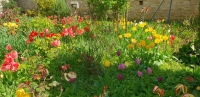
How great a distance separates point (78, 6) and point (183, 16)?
18.5 ft

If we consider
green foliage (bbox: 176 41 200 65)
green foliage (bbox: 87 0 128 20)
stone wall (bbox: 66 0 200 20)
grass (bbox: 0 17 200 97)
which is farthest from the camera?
stone wall (bbox: 66 0 200 20)

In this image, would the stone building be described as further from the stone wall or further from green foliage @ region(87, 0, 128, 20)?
green foliage @ region(87, 0, 128, 20)

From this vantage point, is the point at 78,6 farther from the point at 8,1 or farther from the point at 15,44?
the point at 15,44

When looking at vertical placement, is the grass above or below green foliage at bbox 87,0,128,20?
below

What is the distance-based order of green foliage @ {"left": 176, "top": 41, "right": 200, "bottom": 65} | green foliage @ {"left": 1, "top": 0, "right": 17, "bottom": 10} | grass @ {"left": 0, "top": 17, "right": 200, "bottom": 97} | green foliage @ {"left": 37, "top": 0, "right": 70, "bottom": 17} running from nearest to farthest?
grass @ {"left": 0, "top": 17, "right": 200, "bottom": 97}
green foliage @ {"left": 176, "top": 41, "right": 200, "bottom": 65}
green foliage @ {"left": 37, "top": 0, "right": 70, "bottom": 17}
green foliage @ {"left": 1, "top": 0, "right": 17, "bottom": 10}

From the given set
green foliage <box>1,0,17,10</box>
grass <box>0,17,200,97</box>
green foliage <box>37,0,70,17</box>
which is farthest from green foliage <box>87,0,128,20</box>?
green foliage <box>1,0,17,10</box>

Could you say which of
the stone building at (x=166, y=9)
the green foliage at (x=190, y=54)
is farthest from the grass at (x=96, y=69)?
the stone building at (x=166, y=9)

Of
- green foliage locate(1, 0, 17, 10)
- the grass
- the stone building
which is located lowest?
the grass

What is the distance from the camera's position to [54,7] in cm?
1045

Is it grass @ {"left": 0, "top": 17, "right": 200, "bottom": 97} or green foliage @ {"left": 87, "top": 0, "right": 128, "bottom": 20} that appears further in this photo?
green foliage @ {"left": 87, "top": 0, "right": 128, "bottom": 20}

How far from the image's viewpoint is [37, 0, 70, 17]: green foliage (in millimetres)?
10328

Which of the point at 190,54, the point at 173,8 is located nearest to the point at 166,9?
the point at 173,8

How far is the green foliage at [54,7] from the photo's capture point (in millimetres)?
10328

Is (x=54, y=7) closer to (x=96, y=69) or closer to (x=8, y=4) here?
(x=8, y=4)
